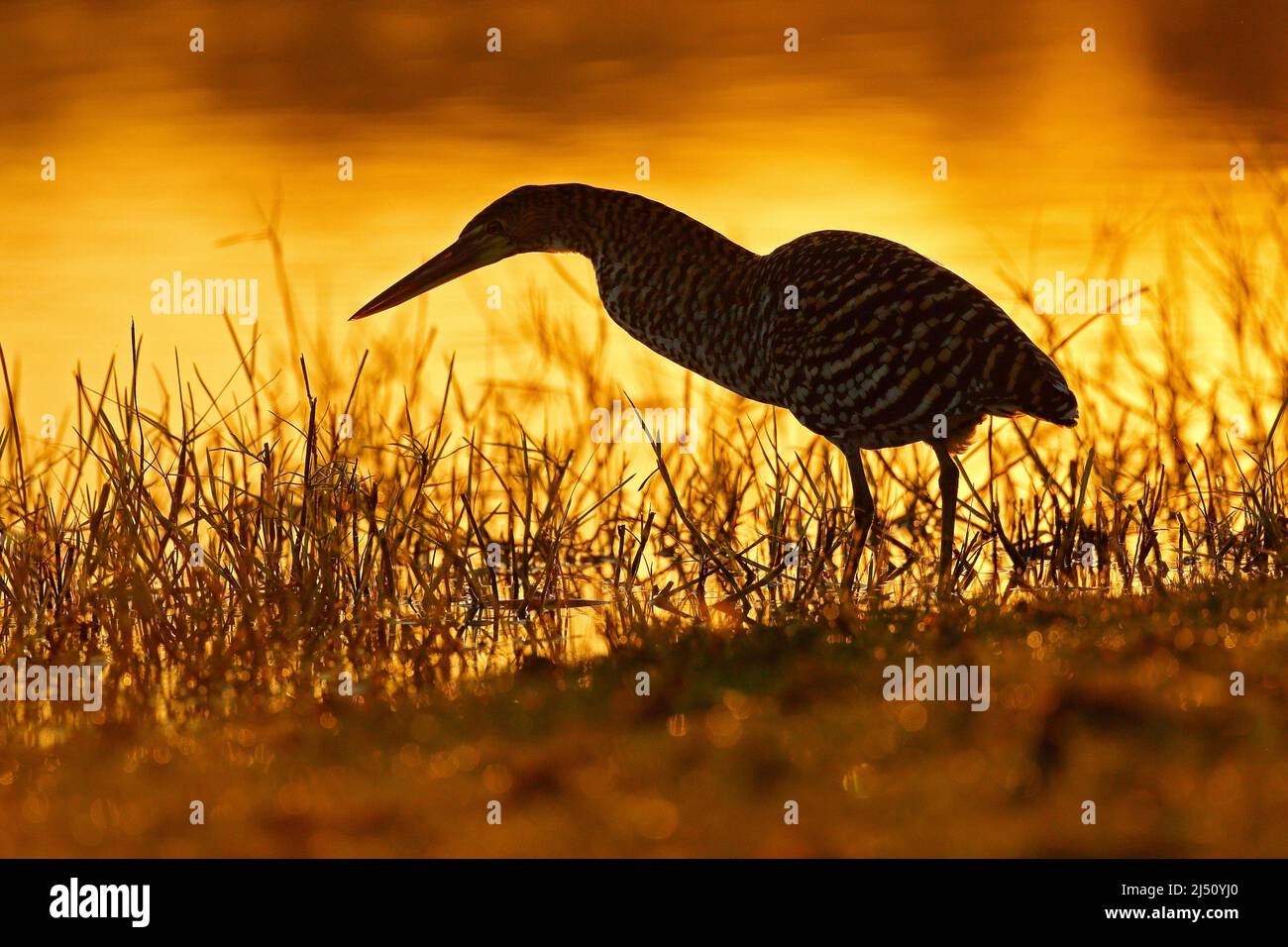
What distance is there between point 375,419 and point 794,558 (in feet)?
5.70

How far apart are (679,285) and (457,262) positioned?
0.92m

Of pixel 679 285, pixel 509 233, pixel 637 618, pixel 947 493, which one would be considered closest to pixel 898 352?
pixel 947 493

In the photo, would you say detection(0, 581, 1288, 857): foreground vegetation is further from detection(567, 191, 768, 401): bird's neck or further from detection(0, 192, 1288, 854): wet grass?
detection(567, 191, 768, 401): bird's neck

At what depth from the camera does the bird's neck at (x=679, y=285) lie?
238 inches

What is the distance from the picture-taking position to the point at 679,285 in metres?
6.21

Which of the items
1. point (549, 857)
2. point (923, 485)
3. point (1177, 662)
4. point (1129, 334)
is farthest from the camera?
point (1129, 334)

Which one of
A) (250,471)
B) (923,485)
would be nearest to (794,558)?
(923,485)

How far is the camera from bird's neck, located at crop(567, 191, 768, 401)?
604 cm

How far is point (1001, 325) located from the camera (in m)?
5.53

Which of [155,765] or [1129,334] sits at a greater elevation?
[1129,334]

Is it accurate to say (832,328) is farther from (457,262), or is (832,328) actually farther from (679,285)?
(457,262)

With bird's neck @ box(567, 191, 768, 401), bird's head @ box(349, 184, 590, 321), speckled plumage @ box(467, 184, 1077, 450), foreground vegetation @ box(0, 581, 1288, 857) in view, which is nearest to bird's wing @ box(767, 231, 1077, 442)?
speckled plumage @ box(467, 184, 1077, 450)

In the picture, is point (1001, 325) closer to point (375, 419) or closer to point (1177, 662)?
point (1177, 662)

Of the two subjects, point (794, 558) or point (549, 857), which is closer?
point (549, 857)
